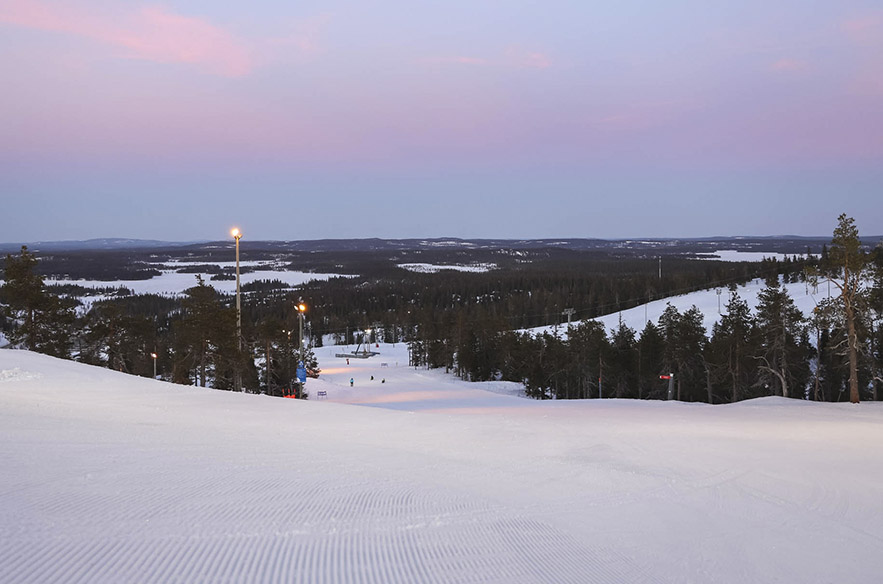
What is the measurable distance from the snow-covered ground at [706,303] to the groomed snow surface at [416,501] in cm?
7920

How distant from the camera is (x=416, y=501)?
7.08 metres

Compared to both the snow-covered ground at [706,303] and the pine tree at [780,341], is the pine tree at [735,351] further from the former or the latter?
the snow-covered ground at [706,303]

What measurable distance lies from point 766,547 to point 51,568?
6271mm

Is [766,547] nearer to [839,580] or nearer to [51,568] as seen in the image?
[839,580]

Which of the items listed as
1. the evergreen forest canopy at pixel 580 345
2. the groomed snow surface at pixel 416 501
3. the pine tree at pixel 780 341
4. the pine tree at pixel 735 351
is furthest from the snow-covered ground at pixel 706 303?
the groomed snow surface at pixel 416 501

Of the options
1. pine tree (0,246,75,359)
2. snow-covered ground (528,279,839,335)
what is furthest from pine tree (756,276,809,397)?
pine tree (0,246,75,359)

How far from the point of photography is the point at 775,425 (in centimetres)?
1564

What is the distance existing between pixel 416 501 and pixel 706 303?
4289 inches

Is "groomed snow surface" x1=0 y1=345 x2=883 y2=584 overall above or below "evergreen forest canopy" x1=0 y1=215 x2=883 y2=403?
A: above

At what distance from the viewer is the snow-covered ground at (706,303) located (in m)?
92.3

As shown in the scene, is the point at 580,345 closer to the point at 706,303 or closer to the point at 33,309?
the point at 33,309

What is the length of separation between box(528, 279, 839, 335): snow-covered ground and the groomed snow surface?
79201 millimetres

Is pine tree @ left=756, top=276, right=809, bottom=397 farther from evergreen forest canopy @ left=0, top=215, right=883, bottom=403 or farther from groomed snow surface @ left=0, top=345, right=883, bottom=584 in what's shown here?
groomed snow surface @ left=0, top=345, right=883, bottom=584

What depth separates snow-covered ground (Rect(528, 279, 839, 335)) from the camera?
9231 cm
